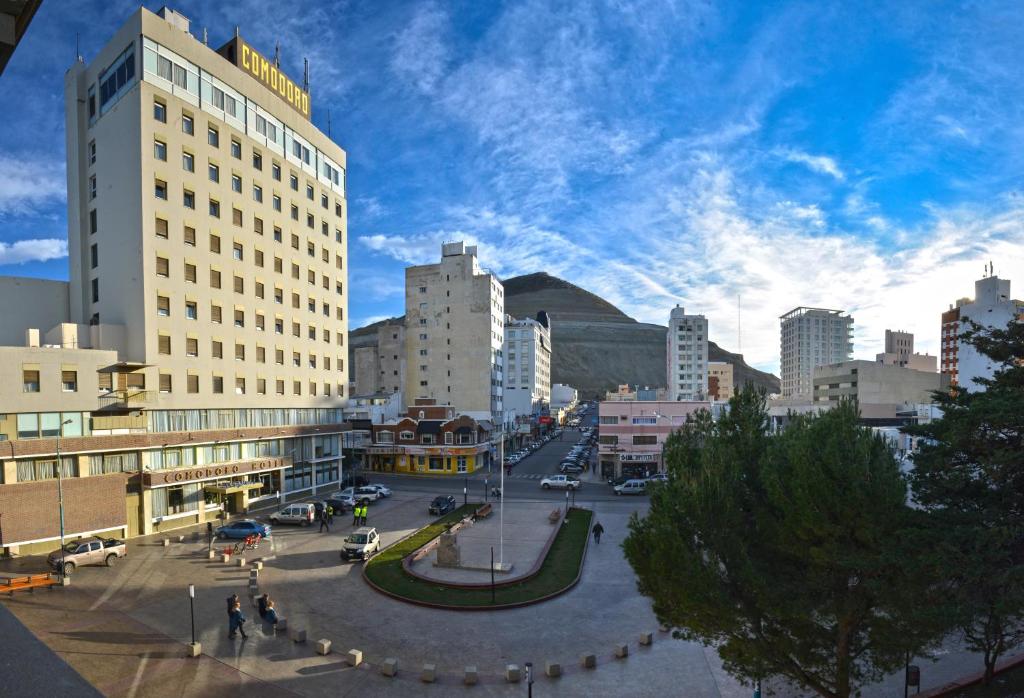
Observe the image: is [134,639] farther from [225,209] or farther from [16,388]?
[225,209]

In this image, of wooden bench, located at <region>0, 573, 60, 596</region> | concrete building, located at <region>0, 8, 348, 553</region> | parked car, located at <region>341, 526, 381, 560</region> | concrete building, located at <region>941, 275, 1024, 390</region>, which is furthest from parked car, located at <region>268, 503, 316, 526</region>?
concrete building, located at <region>941, 275, 1024, 390</region>

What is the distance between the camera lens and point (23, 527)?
1091 inches

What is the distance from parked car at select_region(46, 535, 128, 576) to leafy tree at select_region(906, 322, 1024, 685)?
3307cm

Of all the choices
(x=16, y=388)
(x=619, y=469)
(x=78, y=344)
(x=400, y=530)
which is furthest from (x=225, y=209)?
(x=619, y=469)

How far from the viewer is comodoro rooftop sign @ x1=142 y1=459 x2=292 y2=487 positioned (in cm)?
3262

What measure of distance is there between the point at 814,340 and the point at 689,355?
7334cm

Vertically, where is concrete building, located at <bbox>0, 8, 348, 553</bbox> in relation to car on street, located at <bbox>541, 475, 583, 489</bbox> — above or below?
above

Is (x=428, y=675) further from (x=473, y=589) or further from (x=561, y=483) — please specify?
(x=561, y=483)

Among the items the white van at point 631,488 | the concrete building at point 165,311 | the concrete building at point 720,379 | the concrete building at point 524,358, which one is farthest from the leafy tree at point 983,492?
the concrete building at point 720,379

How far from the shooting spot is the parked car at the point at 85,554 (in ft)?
81.8

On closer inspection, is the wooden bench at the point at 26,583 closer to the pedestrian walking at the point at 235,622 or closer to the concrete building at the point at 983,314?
the pedestrian walking at the point at 235,622

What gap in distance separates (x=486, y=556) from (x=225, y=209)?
30905 millimetres

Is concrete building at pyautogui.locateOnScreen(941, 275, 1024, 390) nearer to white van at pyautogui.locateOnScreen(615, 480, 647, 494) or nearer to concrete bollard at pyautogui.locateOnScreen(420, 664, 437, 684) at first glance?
white van at pyautogui.locateOnScreen(615, 480, 647, 494)

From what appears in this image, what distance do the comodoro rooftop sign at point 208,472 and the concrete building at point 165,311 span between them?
107 millimetres
